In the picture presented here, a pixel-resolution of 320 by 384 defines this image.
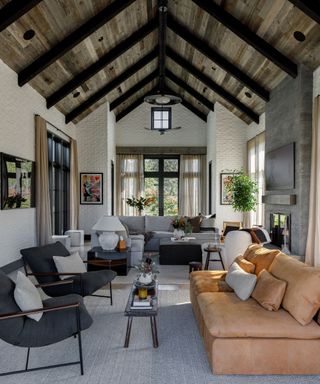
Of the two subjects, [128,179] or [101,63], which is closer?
[101,63]

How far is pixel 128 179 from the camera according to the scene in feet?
44.5

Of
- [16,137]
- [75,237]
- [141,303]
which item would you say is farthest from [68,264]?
[75,237]

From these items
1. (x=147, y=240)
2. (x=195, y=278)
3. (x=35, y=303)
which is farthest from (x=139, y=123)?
(x=35, y=303)

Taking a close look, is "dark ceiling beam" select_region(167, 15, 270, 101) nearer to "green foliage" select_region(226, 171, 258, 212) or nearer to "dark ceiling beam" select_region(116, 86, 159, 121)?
"green foliage" select_region(226, 171, 258, 212)

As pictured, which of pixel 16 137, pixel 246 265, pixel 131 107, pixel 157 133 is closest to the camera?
pixel 246 265

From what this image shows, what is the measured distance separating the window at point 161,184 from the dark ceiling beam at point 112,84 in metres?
4.10

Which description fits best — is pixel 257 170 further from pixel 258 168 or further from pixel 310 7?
pixel 310 7

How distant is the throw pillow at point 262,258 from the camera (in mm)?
4004

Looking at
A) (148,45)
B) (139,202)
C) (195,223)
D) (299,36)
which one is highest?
(148,45)

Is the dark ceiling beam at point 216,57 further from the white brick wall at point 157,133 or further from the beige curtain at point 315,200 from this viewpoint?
the white brick wall at point 157,133

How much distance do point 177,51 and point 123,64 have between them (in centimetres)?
137

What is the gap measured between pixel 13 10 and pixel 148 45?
459cm

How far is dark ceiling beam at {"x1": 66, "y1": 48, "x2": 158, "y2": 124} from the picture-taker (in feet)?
31.4

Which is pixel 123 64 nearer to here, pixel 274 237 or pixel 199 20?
pixel 199 20
